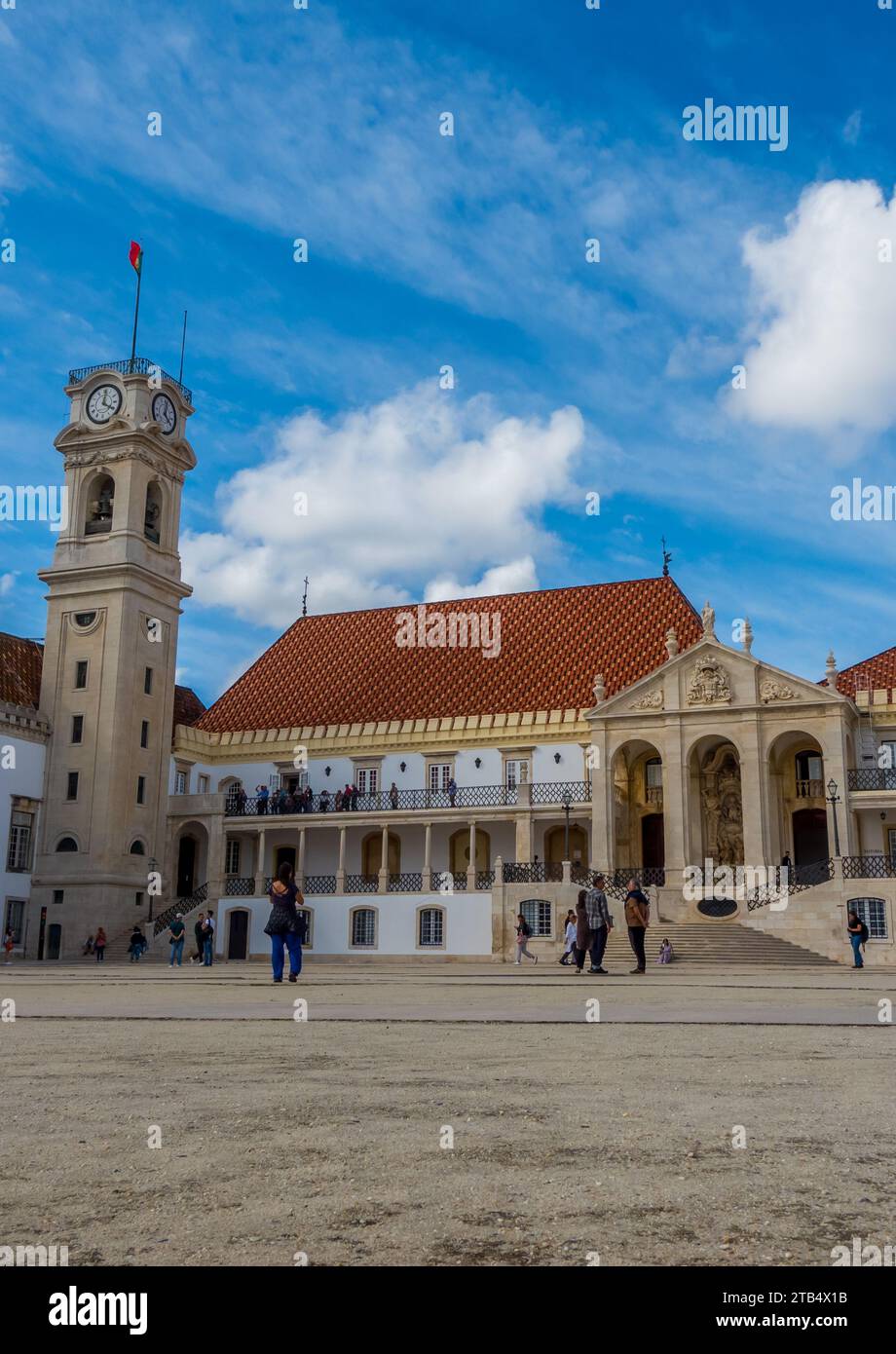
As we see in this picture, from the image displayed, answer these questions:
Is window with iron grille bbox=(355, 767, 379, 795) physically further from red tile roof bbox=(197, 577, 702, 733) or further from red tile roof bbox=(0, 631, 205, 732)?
red tile roof bbox=(0, 631, 205, 732)

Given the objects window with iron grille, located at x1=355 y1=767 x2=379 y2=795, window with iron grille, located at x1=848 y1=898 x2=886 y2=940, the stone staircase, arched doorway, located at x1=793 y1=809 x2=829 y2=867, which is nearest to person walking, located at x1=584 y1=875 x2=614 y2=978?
the stone staircase

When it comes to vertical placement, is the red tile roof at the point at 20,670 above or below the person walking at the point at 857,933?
above

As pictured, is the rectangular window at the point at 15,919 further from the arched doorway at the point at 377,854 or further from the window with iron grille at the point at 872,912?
the window with iron grille at the point at 872,912

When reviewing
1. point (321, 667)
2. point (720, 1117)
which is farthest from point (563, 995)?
point (321, 667)

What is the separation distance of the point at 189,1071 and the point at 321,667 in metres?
46.8

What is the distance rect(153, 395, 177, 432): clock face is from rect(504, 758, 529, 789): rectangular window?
19734 millimetres

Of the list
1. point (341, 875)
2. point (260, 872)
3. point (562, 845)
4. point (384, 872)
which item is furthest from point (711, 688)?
point (260, 872)

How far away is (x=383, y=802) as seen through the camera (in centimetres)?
4616

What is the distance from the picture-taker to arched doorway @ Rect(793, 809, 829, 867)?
41.1 meters

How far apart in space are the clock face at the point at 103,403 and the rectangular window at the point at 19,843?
52.8 ft

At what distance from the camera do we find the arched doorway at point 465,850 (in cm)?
4516

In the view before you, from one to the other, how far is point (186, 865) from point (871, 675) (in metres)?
27.4

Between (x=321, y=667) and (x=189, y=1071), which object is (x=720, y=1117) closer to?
(x=189, y=1071)

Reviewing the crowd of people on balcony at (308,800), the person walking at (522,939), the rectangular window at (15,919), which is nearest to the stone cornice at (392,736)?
the crowd of people on balcony at (308,800)
